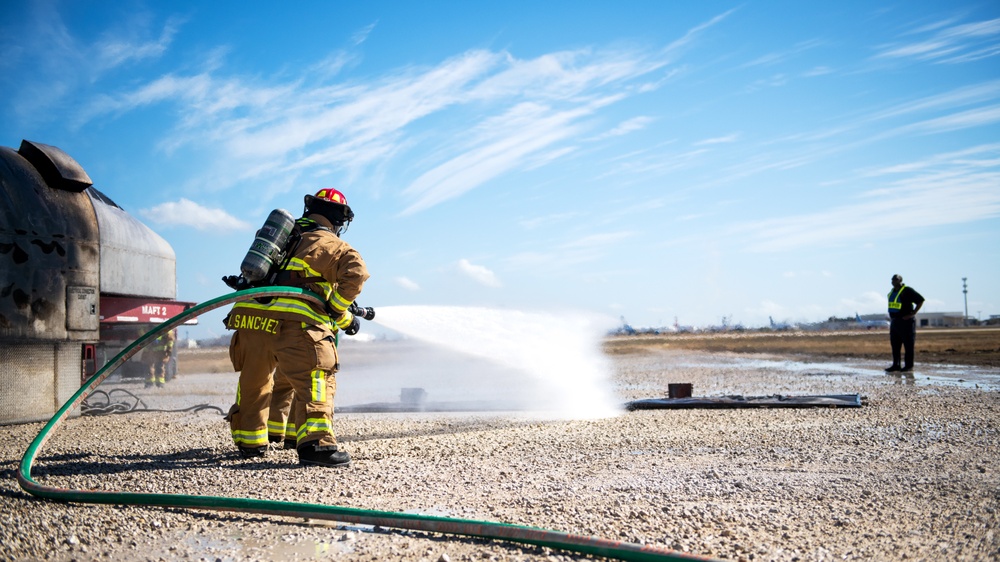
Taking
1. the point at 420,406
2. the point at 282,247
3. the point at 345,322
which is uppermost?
the point at 282,247

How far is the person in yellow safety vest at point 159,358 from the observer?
1477cm

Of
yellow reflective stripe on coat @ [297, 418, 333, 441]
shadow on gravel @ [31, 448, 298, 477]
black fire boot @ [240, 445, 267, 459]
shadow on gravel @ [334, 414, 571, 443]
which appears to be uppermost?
yellow reflective stripe on coat @ [297, 418, 333, 441]

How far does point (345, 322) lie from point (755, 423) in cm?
417

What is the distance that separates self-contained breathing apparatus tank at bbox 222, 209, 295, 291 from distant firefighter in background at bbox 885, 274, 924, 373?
12621 millimetres

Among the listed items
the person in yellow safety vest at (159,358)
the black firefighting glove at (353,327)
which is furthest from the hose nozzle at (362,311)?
the person in yellow safety vest at (159,358)

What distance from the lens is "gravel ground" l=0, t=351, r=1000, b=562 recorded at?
3367mm

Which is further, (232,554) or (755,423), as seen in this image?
(755,423)

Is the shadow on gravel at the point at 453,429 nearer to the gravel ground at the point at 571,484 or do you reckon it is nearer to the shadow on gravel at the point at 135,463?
the gravel ground at the point at 571,484

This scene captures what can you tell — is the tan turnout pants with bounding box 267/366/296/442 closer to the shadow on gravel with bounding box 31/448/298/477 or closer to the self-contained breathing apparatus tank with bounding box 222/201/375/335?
the shadow on gravel with bounding box 31/448/298/477

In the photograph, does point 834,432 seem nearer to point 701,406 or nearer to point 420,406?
point 701,406

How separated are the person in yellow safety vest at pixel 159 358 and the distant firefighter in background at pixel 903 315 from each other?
14.2 m

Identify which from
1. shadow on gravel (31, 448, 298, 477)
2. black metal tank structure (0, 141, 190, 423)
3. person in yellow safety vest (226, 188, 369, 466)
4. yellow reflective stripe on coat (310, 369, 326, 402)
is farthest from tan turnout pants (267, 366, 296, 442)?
black metal tank structure (0, 141, 190, 423)

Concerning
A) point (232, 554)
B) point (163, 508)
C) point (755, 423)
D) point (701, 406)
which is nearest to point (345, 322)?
point (163, 508)

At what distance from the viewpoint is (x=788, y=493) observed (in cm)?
427
